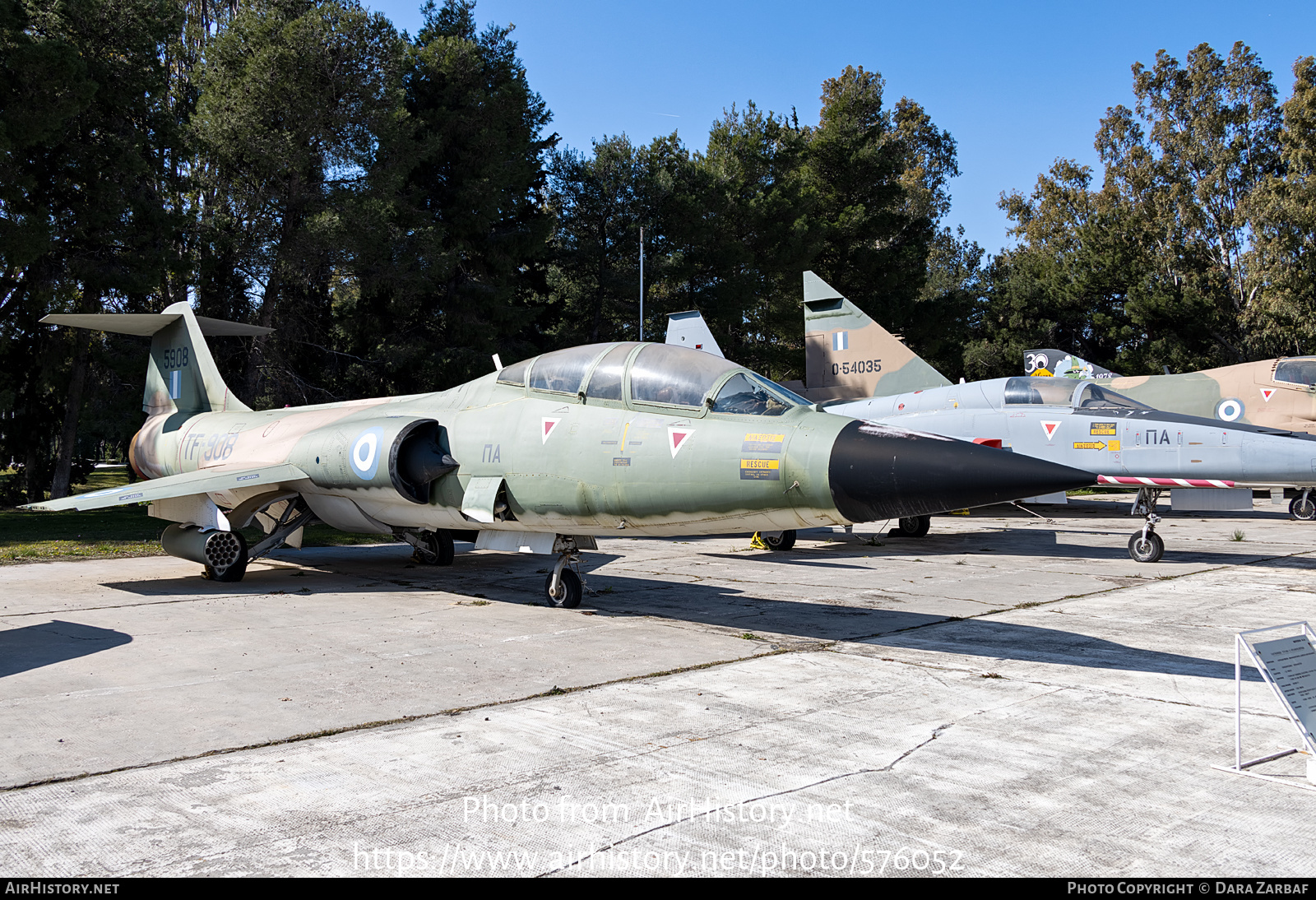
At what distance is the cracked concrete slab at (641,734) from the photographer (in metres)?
3.37

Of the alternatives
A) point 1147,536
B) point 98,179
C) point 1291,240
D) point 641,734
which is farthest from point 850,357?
point 1291,240

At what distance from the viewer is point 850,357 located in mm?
18547

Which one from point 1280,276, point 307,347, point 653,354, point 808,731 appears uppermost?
point 1280,276

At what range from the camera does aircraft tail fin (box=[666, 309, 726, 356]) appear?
1777 centimetres

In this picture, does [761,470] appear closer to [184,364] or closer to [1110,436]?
[1110,436]

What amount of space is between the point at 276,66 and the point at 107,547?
13.3 metres

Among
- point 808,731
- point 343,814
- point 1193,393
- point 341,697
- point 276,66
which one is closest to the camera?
point 343,814

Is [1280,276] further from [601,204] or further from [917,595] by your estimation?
[917,595]

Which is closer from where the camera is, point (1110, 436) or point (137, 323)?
point (1110, 436)

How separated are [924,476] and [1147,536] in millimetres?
8473

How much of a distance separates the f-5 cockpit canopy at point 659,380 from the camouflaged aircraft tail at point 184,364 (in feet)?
24.5

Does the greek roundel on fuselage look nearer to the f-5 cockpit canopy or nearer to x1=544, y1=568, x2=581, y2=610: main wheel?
the f-5 cockpit canopy
